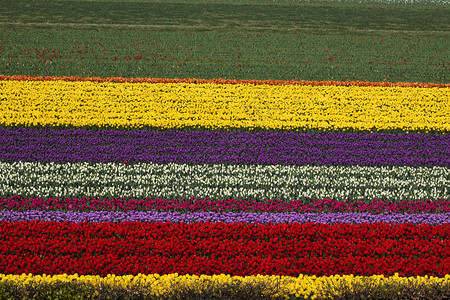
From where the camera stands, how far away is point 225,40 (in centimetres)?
2561

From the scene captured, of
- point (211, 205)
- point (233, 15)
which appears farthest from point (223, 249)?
point (233, 15)

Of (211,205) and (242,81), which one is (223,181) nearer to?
(211,205)

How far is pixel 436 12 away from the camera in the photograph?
37094 mm

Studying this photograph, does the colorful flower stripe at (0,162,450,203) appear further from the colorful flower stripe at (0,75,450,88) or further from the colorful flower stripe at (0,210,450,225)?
the colorful flower stripe at (0,75,450,88)

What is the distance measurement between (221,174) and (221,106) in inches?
200

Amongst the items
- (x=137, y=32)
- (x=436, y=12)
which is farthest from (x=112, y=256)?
(x=436, y=12)

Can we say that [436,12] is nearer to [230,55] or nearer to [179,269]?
[230,55]

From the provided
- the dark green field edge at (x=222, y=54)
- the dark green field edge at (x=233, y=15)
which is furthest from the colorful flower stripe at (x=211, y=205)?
the dark green field edge at (x=233, y=15)

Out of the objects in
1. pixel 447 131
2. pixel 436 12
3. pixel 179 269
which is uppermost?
pixel 436 12

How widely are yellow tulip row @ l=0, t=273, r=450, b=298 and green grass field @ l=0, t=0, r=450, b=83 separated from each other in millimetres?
13404

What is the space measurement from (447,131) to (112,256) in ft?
37.3

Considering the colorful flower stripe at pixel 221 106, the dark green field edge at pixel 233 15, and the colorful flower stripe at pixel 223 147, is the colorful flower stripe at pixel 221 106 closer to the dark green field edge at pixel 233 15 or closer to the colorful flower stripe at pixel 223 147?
the colorful flower stripe at pixel 223 147

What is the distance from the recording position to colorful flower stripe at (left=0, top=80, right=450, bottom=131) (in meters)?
13.0

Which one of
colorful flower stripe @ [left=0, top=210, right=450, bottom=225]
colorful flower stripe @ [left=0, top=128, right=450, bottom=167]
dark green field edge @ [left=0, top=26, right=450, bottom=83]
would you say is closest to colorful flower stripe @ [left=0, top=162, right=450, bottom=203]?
colorful flower stripe @ [left=0, top=128, right=450, bottom=167]
